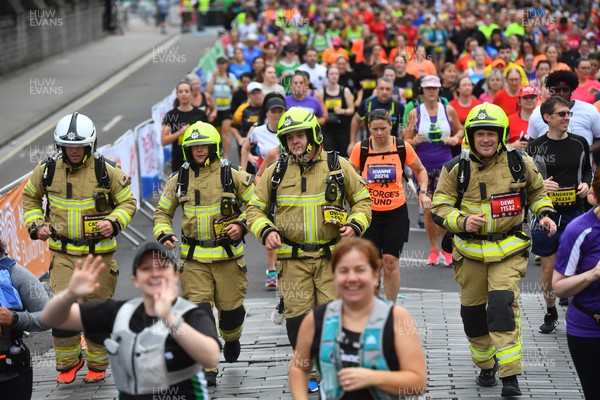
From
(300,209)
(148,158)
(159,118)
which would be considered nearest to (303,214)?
(300,209)

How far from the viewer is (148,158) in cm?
1739

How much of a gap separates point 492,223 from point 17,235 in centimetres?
587


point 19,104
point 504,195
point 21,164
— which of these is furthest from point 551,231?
point 19,104

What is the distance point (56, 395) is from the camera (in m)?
9.32

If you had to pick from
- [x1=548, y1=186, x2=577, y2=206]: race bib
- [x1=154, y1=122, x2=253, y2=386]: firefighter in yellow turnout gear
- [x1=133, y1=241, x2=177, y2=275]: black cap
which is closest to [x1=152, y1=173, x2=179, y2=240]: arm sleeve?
[x1=154, y1=122, x2=253, y2=386]: firefighter in yellow turnout gear

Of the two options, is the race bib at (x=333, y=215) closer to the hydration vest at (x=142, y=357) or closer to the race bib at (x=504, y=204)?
the race bib at (x=504, y=204)

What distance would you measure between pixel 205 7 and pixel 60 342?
42.4 m

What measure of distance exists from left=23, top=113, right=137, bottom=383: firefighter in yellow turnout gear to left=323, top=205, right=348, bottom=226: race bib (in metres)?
1.77

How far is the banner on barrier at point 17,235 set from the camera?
1207 cm

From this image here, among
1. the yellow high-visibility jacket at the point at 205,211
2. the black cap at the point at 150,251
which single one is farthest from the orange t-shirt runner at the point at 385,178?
the black cap at the point at 150,251

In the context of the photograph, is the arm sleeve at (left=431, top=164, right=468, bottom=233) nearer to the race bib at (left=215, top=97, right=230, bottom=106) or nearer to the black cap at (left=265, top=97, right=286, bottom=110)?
the black cap at (left=265, top=97, right=286, bottom=110)

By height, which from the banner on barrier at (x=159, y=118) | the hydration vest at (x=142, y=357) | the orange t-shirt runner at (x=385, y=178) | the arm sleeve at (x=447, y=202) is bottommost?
the banner on barrier at (x=159, y=118)

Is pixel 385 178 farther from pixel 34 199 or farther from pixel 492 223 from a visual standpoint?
pixel 34 199

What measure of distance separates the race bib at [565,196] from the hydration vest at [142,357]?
5.58m
